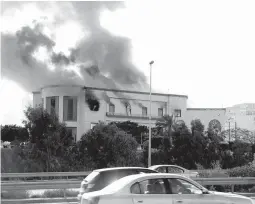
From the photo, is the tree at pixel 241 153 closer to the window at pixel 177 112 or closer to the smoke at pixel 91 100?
the smoke at pixel 91 100

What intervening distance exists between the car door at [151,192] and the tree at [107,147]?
2934cm

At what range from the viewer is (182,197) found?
11.2 meters

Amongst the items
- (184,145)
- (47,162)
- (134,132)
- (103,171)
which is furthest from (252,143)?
(103,171)

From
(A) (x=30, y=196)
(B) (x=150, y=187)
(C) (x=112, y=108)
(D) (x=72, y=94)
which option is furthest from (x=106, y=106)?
(B) (x=150, y=187)

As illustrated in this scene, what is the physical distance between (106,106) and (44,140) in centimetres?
3538

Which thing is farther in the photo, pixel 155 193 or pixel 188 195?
pixel 188 195

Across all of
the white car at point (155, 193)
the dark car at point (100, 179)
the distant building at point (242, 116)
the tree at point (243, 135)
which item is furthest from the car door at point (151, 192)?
the distant building at point (242, 116)

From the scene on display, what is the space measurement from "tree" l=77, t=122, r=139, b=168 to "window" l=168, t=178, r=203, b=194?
29.1 meters

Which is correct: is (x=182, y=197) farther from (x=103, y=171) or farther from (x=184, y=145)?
(x=184, y=145)

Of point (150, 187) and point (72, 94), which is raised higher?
point (72, 94)

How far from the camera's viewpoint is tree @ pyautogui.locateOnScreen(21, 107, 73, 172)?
121 ft

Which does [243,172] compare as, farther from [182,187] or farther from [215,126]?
[215,126]

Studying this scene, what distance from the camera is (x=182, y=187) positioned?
11422mm

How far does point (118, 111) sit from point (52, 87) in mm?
13115
